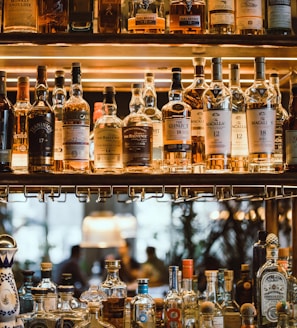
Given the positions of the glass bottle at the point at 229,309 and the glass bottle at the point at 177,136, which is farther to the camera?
the glass bottle at the point at 229,309

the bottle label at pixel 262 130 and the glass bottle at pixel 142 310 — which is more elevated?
the bottle label at pixel 262 130

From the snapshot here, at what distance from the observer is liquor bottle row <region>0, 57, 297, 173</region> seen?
226 cm

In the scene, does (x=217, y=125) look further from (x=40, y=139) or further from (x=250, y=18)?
(x=40, y=139)

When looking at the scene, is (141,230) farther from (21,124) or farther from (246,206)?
(21,124)

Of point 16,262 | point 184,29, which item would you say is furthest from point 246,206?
point 184,29

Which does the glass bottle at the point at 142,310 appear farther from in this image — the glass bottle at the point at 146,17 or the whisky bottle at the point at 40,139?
the glass bottle at the point at 146,17

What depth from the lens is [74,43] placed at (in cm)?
224

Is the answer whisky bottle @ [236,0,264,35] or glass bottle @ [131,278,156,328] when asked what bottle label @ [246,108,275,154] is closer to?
whisky bottle @ [236,0,264,35]

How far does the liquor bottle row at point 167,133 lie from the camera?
2.26 m

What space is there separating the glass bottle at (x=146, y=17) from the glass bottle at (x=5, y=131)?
1.35 ft

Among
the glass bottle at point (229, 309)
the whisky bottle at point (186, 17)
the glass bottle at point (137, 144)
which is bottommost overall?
the glass bottle at point (229, 309)

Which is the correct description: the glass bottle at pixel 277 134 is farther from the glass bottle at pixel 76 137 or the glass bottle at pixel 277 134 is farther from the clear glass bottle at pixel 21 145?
the clear glass bottle at pixel 21 145

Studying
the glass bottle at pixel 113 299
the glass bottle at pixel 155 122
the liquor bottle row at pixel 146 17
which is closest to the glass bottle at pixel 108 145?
the glass bottle at pixel 155 122

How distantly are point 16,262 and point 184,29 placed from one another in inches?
65.5
